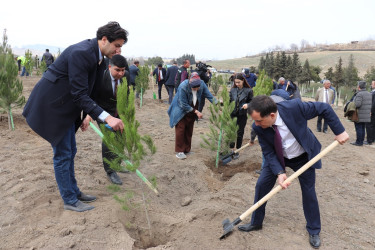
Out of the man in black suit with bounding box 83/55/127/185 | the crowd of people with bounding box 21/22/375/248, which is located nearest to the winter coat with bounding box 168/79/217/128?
the man in black suit with bounding box 83/55/127/185

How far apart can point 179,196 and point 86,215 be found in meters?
1.43

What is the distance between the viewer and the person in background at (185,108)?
195 inches

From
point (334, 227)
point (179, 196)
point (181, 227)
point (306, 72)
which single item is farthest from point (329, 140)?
point (306, 72)

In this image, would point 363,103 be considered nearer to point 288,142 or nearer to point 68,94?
point 288,142

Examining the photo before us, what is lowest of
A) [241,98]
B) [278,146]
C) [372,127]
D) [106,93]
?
[372,127]

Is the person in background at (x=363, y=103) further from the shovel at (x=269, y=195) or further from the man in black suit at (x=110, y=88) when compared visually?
the man in black suit at (x=110, y=88)

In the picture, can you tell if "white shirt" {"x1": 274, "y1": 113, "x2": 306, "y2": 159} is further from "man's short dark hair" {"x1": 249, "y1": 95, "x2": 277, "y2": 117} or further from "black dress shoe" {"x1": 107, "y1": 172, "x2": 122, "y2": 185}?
"black dress shoe" {"x1": 107, "y1": 172, "x2": 122, "y2": 185}

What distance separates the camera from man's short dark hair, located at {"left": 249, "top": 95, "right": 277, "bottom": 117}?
2307 millimetres

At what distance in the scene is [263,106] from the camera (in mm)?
2305

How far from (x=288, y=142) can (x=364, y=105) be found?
19.4 feet

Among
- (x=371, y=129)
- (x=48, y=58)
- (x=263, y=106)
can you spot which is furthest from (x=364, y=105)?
(x=48, y=58)

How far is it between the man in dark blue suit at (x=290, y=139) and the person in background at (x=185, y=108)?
224 cm

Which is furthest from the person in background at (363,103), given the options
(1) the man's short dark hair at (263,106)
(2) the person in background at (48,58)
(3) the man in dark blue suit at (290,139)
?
(2) the person in background at (48,58)

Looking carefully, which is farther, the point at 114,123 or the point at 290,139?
the point at 290,139
